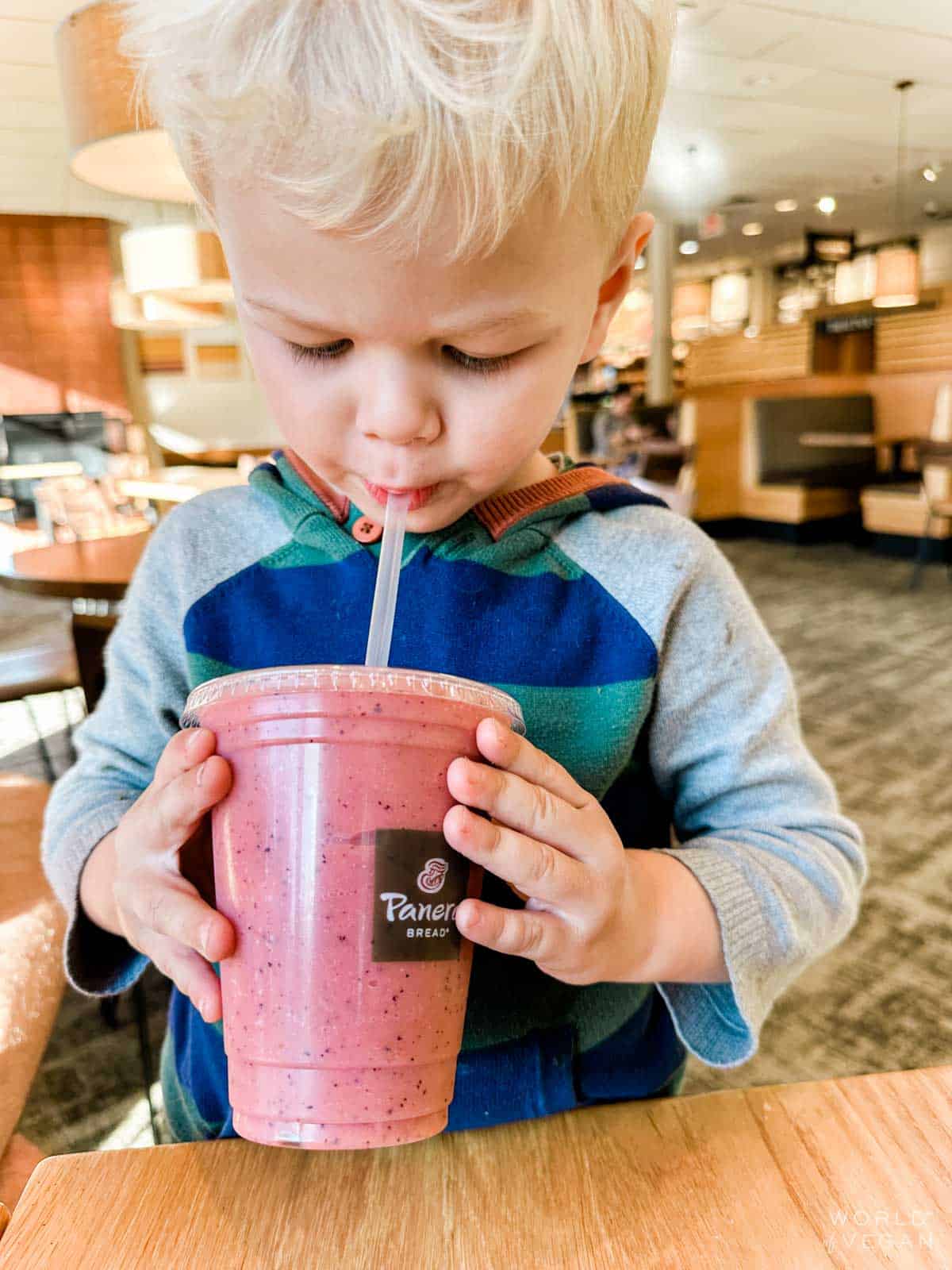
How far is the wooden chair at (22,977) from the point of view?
0.64 m

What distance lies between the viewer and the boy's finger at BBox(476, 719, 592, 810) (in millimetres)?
373

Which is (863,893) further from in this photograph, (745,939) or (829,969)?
(745,939)

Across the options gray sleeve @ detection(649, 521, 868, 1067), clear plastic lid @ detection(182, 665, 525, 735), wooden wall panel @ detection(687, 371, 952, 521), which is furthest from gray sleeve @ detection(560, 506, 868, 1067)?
wooden wall panel @ detection(687, 371, 952, 521)

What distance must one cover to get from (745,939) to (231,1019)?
0.91 feet

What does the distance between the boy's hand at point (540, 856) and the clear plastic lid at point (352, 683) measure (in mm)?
17

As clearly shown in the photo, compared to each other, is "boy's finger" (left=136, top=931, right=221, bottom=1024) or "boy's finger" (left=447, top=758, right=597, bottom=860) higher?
"boy's finger" (left=447, top=758, right=597, bottom=860)

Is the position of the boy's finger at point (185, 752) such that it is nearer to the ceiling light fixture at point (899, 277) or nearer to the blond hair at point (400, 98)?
the blond hair at point (400, 98)

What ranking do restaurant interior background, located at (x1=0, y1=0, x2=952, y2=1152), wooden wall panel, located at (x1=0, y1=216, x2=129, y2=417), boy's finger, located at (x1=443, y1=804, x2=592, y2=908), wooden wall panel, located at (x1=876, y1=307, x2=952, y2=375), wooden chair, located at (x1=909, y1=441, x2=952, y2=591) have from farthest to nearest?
wooden wall panel, located at (x1=0, y1=216, x2=129, y2=417) → wooden wall panel, located at (x1=876, y1=307, x2=952, y2=375) → wooden chair, located at (x1=909, y1=441, x2=952, y2=591) → restaurant interior background, located at (x1=0, y1=0, x2=952, y2=1152) → boy's finger, located at (x1=443, y1=804, x2=592, y2=908)

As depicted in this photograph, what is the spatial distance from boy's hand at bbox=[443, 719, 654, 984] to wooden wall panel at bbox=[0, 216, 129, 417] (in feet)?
32.8

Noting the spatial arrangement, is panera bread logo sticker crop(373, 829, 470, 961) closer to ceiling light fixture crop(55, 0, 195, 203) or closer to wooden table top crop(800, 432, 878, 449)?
ceiling light fixture crop(55, 0, 195, 203)

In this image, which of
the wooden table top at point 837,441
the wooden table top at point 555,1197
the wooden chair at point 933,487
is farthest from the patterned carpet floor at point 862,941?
the wooden table top at point 837,441

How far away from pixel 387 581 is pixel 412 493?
6 centimetres

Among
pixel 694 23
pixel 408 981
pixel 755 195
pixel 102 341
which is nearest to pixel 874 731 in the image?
pixel 408 981

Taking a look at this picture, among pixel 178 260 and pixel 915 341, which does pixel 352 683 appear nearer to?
pixel 178 260
